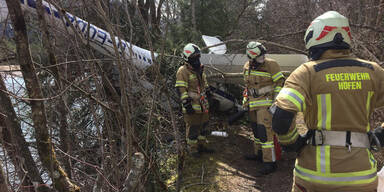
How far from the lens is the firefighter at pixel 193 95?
4473mm

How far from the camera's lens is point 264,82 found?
418cm

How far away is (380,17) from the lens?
571cm

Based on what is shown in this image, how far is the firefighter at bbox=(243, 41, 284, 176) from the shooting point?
4.08 meters

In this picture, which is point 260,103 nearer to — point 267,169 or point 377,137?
point 267,169

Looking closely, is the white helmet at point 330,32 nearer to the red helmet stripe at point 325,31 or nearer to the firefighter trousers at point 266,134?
the red helmet stripe at point 325,31

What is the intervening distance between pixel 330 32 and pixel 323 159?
34.8 inches

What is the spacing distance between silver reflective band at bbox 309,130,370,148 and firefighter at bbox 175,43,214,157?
2803 mm

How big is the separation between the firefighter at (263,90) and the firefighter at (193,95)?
853mm

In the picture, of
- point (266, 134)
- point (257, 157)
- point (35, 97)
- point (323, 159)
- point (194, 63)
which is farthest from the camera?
point (257, 157)

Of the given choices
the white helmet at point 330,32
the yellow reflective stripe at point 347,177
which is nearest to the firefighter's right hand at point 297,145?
the yellow reflective stripe at point 347,177

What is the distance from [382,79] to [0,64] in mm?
3105

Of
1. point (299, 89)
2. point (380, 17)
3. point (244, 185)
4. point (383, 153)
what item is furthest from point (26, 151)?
point (380, 17)

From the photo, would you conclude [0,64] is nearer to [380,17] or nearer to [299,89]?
[299,89]

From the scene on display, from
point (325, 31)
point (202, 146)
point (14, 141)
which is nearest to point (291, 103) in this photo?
Result: point (325, 31)
